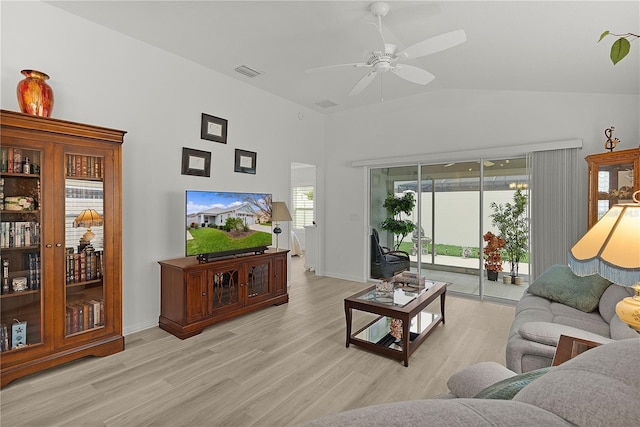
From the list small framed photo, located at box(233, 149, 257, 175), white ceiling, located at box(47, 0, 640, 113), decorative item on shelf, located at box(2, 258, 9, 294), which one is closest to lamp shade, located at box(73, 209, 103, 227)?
decorative item on shelf, located at box(2, 258, 9, 294)

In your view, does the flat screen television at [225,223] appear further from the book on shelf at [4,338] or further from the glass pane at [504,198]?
the glass pane at [504,198]

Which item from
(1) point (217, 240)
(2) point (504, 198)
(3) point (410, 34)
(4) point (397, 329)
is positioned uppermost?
(3) point (410, 34)

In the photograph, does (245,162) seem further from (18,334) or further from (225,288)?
(18,334)

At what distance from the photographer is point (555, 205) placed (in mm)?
3893

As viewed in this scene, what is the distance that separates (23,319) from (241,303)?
6.11ft

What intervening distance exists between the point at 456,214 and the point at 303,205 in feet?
18.2

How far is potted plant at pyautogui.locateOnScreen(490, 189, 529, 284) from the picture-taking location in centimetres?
424

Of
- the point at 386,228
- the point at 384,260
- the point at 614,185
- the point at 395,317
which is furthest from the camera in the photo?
the point at 386,228

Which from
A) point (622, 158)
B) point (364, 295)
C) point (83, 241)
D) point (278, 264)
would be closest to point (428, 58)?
point (622, 158)

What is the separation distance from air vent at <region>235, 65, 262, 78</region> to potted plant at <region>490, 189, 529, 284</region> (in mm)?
3673

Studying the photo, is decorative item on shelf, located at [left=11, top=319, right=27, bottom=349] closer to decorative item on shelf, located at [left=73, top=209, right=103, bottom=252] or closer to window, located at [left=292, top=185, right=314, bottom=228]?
decorative item on shelf, located at [left=73, top=209, right=103, bottom=252]

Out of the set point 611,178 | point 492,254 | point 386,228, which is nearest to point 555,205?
point 611,178

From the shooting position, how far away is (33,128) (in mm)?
2285

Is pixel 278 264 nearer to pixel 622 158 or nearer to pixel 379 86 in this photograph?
pixel 379 86
